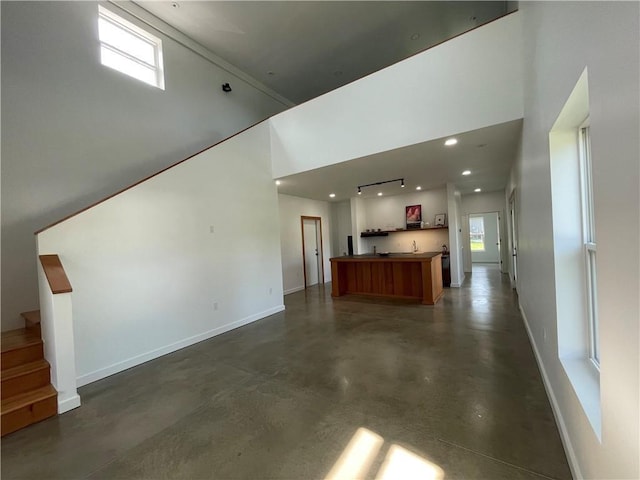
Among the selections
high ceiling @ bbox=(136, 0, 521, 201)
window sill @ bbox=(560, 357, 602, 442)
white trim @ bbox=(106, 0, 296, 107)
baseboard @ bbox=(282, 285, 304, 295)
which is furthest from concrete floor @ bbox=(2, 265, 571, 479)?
white trim @ bbox=(106, 0, 296, 107)

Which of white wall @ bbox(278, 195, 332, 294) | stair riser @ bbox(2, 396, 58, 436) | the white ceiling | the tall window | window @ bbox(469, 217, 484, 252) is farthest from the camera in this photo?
window @ bbox(469, 217, 484, 252)

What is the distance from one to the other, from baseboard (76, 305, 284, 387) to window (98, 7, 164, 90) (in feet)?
14.3

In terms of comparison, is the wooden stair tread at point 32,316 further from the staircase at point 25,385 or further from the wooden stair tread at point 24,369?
the wooden stair tread at point 24,369

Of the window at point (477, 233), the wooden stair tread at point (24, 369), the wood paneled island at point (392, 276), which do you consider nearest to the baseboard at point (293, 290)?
the wood paneled island at point (392, 276)

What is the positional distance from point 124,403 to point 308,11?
620cm

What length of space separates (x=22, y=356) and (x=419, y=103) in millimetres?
5356

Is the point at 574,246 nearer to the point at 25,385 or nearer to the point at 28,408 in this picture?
the point at 28,408

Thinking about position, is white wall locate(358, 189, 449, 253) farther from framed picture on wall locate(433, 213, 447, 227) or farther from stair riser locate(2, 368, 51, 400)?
stair riser locate(2, 368, 51, 400)

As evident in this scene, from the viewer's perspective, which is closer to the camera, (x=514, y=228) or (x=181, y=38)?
(x=181, y=38)

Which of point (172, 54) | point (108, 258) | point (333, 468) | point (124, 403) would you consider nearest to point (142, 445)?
point (124, 403)

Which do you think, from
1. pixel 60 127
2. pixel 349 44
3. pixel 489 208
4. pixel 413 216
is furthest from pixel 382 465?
pixel 489 208

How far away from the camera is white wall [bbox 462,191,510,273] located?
27.1 feet

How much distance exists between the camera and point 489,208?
28.1ft

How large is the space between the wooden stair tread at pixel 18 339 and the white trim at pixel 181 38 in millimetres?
4876
